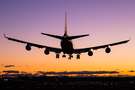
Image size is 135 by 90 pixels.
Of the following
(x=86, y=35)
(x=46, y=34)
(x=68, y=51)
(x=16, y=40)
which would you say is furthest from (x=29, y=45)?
(x=86, y=35)

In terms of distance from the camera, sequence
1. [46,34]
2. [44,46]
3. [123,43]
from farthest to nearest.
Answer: [44,46], [123,43], [46,34]

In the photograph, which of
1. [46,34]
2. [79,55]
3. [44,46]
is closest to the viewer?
[46,34]

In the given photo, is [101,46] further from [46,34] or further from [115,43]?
[46,34]

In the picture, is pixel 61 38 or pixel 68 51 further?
pixel 68 51

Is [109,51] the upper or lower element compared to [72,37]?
lower

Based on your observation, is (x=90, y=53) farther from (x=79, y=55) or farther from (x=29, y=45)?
(x=29, y=45)
